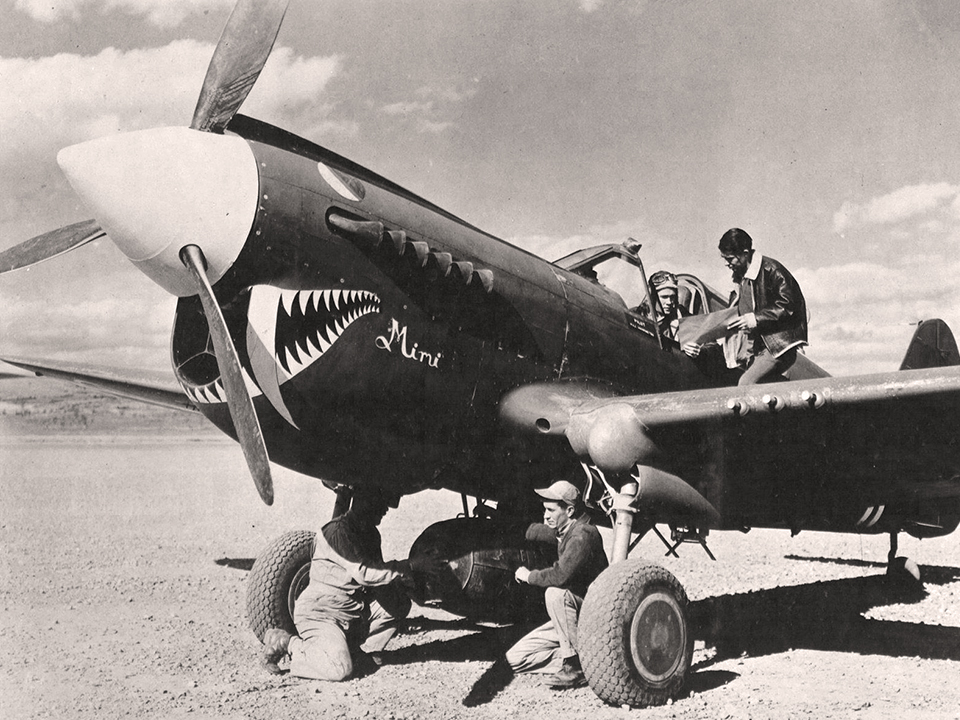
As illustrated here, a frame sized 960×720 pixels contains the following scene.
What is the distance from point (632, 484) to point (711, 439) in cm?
60

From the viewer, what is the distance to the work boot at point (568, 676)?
16.2 feet

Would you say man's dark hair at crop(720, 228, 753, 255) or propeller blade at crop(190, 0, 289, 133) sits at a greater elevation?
propeller blade at crop(190, 0, 289, 133)

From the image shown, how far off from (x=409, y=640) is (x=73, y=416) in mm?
43311

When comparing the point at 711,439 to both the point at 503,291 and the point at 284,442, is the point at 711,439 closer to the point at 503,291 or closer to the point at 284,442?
the point at 503,291

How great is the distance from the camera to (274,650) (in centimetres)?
526

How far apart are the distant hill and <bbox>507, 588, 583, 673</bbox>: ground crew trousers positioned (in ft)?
106

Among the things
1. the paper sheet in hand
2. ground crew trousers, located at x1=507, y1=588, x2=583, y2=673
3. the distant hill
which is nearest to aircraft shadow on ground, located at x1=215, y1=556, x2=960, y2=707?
ground crew trousers, located at x1=507, y1=588, x2=583, y2=673

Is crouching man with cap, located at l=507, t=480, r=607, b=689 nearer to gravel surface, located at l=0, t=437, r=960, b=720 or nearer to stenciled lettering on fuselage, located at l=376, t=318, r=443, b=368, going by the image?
gravel surface, located at l=0, t=437, r=960, b=720

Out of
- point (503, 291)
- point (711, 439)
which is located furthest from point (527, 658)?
point (503, 291)

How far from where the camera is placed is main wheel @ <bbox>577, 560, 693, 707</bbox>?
456cm

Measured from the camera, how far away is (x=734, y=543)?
12.9 meters

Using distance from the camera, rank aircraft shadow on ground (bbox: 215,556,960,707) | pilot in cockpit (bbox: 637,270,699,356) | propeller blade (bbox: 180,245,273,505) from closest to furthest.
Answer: propeller blade (bbox: 180,245,273,505) < aircraft shadow on ground (bbox: 215,556,960,707) < pilot in cockpit (bbox: 637,270,699,356)

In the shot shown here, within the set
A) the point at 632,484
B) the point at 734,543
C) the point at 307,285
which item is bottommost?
the point at 734,543

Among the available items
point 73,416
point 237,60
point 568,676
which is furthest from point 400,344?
point 73,416
